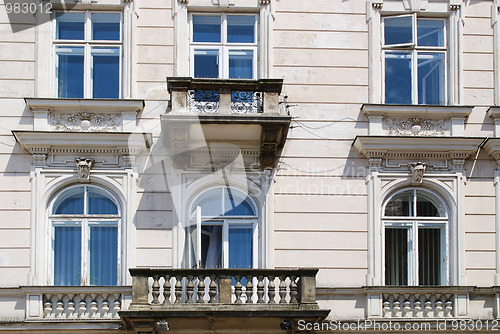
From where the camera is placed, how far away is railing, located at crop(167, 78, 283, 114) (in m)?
15.6

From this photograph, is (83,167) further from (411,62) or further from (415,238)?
(411,62)

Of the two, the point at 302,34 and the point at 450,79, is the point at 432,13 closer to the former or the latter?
the point at 450,79

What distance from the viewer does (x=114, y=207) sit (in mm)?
16062

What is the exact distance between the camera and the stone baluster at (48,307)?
1523 centimetres

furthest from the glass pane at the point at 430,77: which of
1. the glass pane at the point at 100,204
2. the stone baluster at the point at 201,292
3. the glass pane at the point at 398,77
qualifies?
the glass pane at the point at 100,204

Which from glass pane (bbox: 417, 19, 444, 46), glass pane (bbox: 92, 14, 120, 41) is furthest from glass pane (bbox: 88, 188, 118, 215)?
glass pane (bbox: 417, 19, 444, 46)

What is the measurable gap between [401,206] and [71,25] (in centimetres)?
696

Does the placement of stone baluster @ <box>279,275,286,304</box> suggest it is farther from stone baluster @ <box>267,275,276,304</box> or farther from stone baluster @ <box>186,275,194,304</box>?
stone baluster @ <box>186,275,194,304</box>

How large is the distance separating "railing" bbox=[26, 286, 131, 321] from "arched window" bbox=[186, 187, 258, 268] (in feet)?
4.76

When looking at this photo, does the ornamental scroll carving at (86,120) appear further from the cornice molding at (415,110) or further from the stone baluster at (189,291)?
the cornice molding at (415,110)

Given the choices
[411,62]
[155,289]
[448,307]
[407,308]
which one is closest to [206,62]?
[411,62]

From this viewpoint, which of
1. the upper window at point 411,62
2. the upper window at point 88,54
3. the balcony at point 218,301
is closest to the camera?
the balcony at point 218,301

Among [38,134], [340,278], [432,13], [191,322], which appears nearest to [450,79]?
[432,13]

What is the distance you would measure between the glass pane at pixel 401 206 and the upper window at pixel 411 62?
5.81ft
